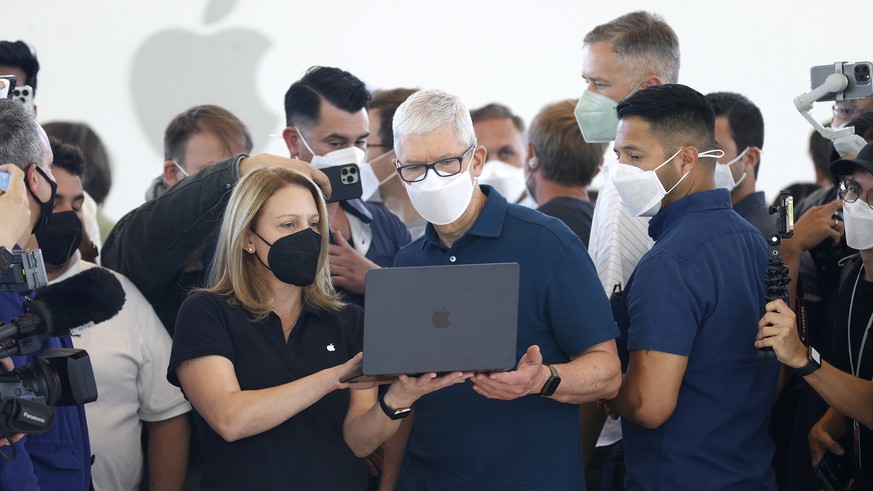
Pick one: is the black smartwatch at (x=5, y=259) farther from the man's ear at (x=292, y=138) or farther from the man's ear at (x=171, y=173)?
the man's ear at (x=171, y=173)

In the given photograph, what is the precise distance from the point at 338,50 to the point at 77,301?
441 cm

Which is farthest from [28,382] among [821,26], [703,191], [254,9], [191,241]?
[821,26]

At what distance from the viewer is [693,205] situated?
2592 millimetres

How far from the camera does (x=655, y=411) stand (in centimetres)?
240

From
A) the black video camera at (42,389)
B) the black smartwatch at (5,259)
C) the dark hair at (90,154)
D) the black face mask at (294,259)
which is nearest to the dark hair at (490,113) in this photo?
the dark hair at (90,154)

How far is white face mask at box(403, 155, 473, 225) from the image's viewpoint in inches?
95.8

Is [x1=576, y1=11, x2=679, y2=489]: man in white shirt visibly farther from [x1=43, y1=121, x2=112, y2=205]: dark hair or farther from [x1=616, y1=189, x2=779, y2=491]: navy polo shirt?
[x1=43, y1=121, x2=112, y2=205]: dark hair

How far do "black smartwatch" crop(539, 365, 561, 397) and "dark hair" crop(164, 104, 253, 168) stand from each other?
1.92 meters

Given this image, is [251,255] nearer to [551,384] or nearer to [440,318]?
[440,318]

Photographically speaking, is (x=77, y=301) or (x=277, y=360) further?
(x=277, y=360)

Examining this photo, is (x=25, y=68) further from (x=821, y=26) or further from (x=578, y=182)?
(x=821, y=26)

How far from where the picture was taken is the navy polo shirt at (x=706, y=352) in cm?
243

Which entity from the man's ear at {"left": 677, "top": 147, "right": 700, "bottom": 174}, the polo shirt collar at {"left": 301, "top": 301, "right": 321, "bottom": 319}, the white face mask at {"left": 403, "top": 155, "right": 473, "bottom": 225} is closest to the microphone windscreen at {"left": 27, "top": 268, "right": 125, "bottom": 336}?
the polo shirt collar at {"left": 301, "top": 301, "right": 321, "bottom": 319}

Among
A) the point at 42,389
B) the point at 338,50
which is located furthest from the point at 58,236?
the point at 338,50
